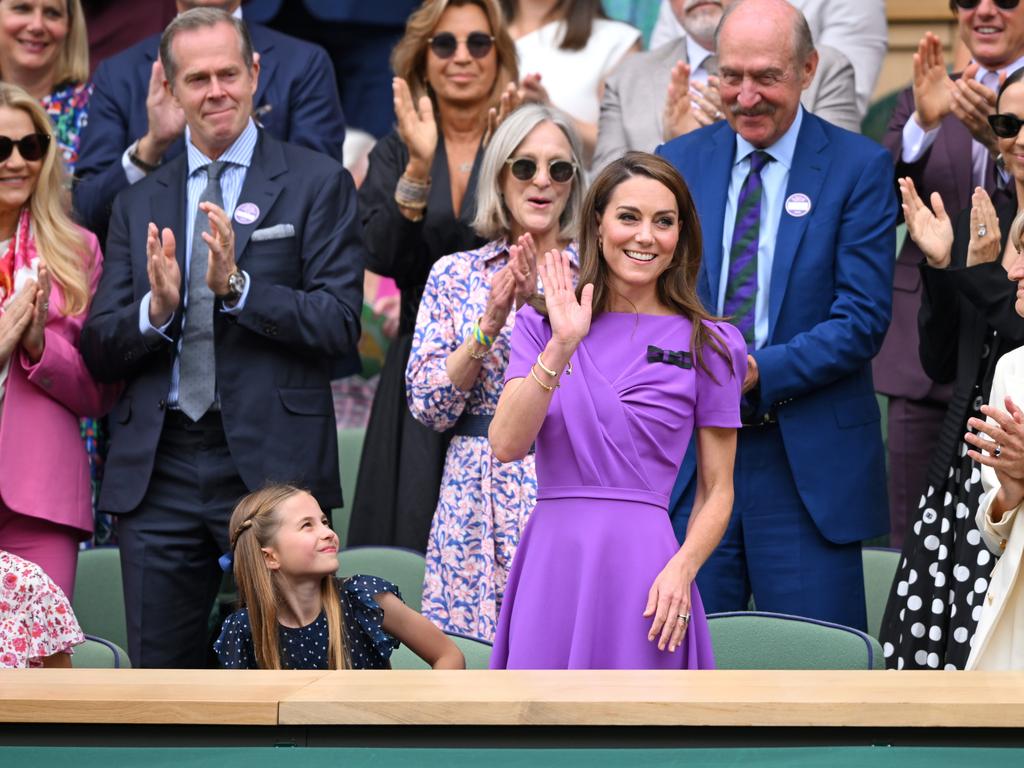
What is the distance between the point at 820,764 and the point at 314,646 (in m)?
1.73

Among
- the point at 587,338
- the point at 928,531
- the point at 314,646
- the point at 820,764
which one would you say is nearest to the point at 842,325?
the point at 928,531

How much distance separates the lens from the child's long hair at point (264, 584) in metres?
3.73

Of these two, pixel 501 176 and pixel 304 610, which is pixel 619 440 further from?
pixel 501 176

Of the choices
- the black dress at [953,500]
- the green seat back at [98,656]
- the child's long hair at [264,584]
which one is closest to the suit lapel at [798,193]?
the black dress at [953,500]

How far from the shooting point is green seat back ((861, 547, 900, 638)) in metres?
4.61

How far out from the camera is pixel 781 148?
444 centimetres

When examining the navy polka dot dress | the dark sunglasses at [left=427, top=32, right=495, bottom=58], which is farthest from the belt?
the dark sunglasses at [left=427, top=32, right=495, bottom=58]

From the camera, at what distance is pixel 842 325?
13.8 ft

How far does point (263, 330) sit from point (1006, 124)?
2.03 metres

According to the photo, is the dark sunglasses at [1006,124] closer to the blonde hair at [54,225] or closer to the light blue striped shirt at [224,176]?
the light blue striped shirt at [224,176]

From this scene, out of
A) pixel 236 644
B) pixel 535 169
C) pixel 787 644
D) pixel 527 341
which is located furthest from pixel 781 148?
pixel 236 644

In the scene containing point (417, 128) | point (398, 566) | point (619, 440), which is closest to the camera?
point (619, 440)

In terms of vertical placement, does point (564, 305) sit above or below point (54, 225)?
below

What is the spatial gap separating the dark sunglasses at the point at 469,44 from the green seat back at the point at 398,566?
5.51 feet
